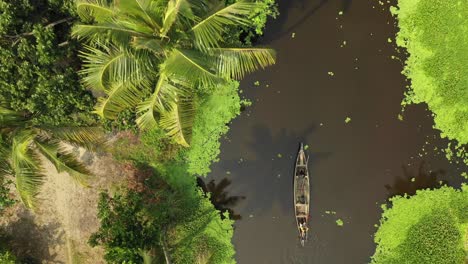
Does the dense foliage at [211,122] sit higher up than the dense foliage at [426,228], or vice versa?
the dense foliage at [211,122]

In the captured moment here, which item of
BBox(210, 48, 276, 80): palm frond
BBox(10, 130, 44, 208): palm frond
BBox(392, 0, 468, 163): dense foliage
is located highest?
BBox(392, 0, 468, 163): dense foliage

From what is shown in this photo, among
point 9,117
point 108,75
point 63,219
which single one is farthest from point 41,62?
point 63,219

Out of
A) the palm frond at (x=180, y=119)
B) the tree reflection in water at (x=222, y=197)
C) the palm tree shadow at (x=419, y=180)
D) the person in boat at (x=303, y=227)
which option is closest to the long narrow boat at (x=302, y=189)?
the person in boat at (x=303, y=227)

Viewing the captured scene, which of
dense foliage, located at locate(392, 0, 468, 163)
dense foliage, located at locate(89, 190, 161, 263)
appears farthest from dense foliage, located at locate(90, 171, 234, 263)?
dense foliage, located at locate(392, 0, 468, 163)

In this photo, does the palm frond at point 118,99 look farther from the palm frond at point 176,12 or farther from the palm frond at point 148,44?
the palm frond at point 176,12

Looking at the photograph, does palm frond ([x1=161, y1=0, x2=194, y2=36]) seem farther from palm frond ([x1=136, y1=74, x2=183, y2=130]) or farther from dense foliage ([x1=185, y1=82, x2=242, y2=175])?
dense foliage ([x1=185, y1=82, x2=242, y2=175])

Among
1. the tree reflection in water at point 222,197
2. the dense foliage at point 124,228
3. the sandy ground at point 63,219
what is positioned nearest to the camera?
→ the dense foliage at point 124,228

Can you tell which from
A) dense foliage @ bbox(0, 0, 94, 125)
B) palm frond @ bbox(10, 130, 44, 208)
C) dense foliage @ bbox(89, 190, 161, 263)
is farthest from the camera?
dense foliage @ bbox(89, 190, 161, 263)
